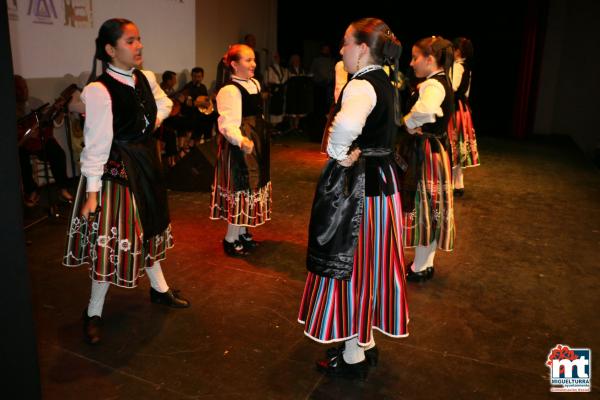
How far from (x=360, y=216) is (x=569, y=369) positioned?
123 centimetres

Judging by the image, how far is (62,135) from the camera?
5316 millimetres

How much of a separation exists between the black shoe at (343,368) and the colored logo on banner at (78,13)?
4217 mm

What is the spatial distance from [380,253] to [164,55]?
16.8 feet

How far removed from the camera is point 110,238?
243 cm

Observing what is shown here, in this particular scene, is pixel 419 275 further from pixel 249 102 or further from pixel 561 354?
pixel 249 102

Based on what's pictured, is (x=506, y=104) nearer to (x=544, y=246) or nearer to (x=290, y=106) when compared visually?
(x=290, y=106)

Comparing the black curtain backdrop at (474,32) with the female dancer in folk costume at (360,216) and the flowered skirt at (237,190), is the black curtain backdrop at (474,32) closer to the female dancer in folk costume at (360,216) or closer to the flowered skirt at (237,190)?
the flowered skirt at (237,190)

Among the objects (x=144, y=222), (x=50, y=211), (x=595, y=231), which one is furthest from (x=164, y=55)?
(x=595, y=231)

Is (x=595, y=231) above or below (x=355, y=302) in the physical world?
below

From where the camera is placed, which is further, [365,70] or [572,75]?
[572,75]

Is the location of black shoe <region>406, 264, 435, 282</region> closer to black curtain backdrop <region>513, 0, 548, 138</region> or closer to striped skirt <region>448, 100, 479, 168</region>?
striped skirt <region>448, 100, 479, 168</region>

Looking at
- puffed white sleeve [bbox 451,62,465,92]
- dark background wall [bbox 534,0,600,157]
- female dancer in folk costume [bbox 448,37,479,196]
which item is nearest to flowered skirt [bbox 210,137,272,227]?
female dancer in folk costume [bbox 448,37,479,196]

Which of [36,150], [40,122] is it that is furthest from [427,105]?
[36,150]

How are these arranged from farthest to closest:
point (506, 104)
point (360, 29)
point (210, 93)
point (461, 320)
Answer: point (506, 104) → point (210, 93) → point (461, 320) → point (360, 29)
